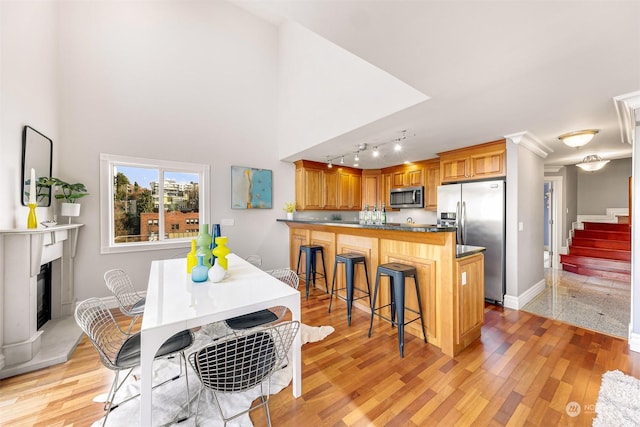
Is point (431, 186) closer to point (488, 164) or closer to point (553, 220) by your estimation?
point (488, 164)

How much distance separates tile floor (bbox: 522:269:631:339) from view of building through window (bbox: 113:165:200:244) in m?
4.98

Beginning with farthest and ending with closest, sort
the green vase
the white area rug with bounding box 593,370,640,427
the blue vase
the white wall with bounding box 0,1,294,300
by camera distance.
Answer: the white wall with bounding box 0,1,294,300 < the green vase < the blue vase < the white area rug with bounding box 593,370,640,427

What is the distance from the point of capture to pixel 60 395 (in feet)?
5.84

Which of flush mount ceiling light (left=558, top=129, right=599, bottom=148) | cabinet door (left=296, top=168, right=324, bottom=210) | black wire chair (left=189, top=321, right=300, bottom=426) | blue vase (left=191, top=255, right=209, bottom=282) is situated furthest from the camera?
cabinet door (left=296, top=168, right=324, bottom=210)

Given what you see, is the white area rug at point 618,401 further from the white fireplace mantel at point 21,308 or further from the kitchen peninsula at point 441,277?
the white fireplace mantel at point 21,308

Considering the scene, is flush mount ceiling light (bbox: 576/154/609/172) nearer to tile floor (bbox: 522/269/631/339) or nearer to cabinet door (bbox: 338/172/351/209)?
tile floor (bbox: 522/269/631/339)

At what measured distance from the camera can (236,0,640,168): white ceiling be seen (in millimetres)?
1281

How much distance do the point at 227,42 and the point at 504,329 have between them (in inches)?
223

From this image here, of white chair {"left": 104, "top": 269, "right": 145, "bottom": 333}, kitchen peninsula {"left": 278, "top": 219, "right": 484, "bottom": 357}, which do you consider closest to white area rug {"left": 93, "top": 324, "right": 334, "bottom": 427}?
white chair {"left": 104, "top": 269, "right": 145, "bottom": 333}

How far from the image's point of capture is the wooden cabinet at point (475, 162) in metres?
3.41

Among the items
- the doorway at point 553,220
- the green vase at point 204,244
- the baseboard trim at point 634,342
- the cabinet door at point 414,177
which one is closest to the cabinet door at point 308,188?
the cabinet door at point 414,177

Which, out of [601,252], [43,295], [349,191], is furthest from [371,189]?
[43,295]

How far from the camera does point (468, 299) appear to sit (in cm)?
241

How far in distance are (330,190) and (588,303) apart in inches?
170
